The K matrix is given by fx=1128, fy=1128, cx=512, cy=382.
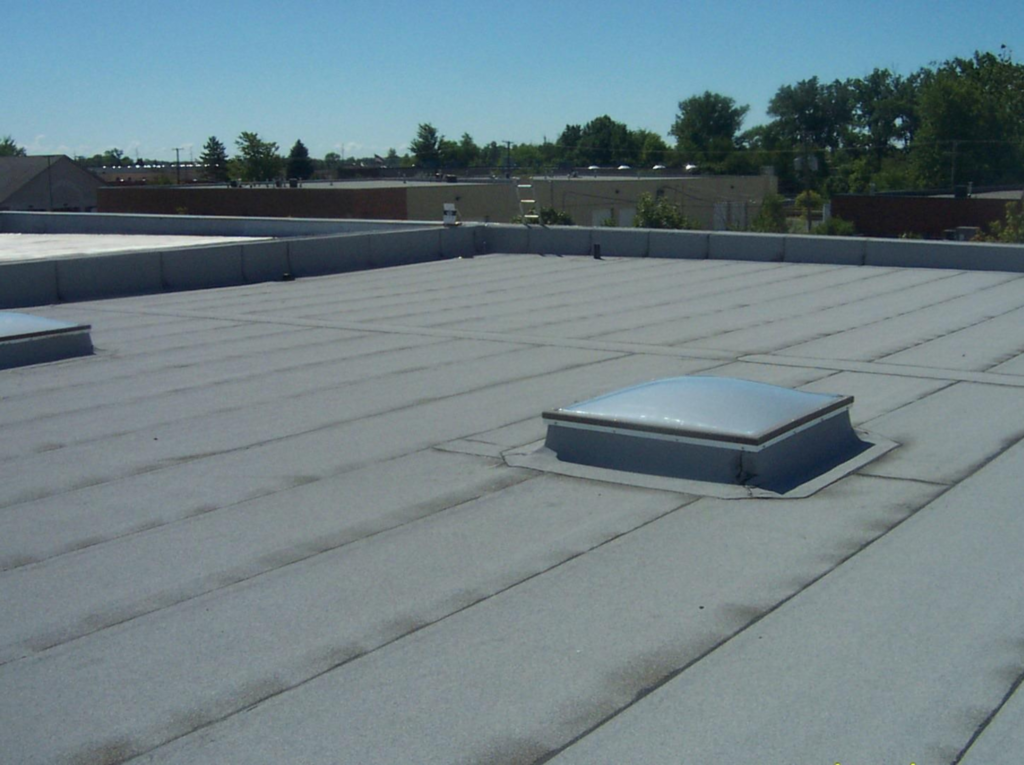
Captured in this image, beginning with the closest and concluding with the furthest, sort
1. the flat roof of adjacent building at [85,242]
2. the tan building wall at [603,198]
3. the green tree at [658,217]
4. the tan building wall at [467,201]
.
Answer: the flat roof of adjacent building at [85,242], the green tree at [658,217], the tan building wall at [467,201], the tan building wall at [603,198]

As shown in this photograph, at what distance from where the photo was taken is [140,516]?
8.05m

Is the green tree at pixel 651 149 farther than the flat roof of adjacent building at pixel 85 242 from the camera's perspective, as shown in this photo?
Yes

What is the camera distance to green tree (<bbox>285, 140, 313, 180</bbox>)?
10718 centimetres

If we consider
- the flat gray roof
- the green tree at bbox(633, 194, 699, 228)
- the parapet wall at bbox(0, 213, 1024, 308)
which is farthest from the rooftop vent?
the green tree at bbox(633, 194, 699, 228)

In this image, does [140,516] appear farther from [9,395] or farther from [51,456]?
[9,395]

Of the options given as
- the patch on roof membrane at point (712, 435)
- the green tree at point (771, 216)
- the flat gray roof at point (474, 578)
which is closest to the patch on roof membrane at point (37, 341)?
the flat gray roof at point (474, 578)

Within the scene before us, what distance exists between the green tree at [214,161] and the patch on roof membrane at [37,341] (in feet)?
317

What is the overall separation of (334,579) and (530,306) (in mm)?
12635

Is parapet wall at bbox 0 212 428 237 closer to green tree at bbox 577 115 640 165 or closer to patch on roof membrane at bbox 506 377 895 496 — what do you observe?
patch on roof membrane at bbox 506 377 895 496

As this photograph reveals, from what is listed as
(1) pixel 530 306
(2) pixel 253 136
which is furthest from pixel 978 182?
(1) pixel 530 306

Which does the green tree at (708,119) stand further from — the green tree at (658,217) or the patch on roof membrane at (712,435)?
the patch on roof membrane at (712,435)

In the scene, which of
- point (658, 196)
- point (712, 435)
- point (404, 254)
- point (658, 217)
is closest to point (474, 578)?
point (712, 435)

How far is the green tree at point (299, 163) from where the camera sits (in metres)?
107

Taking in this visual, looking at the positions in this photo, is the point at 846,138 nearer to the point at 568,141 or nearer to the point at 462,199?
the point at 568,141
